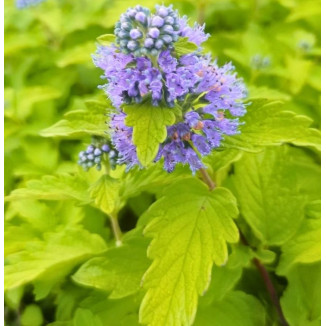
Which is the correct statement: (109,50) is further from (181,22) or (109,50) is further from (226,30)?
(226,30)

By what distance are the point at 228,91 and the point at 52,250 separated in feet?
2.69

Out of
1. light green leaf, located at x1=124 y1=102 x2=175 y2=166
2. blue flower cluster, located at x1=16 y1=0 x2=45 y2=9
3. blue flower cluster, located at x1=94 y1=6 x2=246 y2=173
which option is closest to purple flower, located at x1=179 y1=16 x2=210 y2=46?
blue flower cluster, located at x1=94 y1=6 x2=246 y2=173

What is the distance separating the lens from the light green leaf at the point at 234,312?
1.70 metres

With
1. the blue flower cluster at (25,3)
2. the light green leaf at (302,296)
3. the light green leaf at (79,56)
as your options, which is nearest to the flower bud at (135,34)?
the light green leaf at (302,296)

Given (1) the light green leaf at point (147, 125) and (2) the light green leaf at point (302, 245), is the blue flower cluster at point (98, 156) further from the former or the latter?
(2) the light green leaf at point (302, 245)

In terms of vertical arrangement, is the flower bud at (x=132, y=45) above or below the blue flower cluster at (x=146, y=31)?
below

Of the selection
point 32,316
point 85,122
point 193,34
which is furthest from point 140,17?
point 32,316

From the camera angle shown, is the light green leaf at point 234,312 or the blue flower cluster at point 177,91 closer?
the blue flower cluster at point 177,91

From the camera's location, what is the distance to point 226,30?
10.1 ft

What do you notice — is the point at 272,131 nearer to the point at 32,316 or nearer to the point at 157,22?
the point at 157,22

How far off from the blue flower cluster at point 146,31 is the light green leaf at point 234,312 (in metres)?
0.93

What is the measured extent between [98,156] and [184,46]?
0.48 meters

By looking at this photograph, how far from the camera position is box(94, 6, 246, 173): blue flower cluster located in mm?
1210

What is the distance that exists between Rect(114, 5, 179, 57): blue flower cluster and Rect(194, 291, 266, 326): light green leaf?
93 cm
